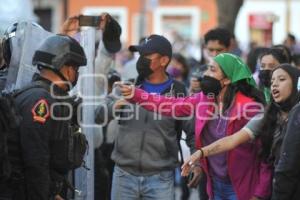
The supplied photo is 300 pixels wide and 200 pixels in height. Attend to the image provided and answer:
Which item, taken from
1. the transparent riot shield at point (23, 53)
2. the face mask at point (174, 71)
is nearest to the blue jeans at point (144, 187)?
the transparent riot shield at point (23, 53)

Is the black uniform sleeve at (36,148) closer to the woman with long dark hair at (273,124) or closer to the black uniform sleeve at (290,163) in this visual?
the woman with long dark hair at (273,124)

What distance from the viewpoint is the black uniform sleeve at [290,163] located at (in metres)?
4.67

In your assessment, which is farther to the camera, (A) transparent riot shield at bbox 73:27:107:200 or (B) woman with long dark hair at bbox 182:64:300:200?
(A) transparent riot shield at bbox 73:27:107:200

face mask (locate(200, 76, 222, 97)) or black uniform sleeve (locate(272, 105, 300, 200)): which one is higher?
face mask (locate(200, 76, 222, 97))

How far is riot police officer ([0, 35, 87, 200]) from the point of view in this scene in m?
4.69

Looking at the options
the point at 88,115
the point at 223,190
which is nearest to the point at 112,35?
the point at 88,115

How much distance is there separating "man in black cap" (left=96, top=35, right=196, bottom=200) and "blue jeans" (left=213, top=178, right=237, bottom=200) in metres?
0.39

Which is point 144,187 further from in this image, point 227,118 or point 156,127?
point 227,118

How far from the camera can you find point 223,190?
18.7ft

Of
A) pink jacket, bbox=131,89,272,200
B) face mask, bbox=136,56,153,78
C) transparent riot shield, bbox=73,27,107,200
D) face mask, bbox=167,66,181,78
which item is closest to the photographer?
pink jacket, bbox=131,89,272,200

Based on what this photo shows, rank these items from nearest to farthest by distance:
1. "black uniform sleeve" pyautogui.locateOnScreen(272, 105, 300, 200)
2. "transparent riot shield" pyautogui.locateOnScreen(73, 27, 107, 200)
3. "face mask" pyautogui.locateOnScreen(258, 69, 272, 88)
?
"black uniform sleeve" pyautogui.locateOnScreen(272, 105, 300, 200) → "transparent riot shield" pyautogui.locateOnScreen(73, 27, 107, 200) → "face mask" pyautogui.locateOnScreen(258, 69, 272, 88)

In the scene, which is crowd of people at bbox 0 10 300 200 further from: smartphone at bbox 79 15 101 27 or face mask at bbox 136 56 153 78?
smartphone at bbox 79 15 101 27

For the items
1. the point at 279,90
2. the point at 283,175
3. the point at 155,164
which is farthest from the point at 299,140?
the point at 155,164

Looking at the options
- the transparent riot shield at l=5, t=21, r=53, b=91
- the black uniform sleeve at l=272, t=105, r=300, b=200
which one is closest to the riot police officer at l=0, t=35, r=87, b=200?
the transparent riot shield at l=5, t=21, r=53, b=91
